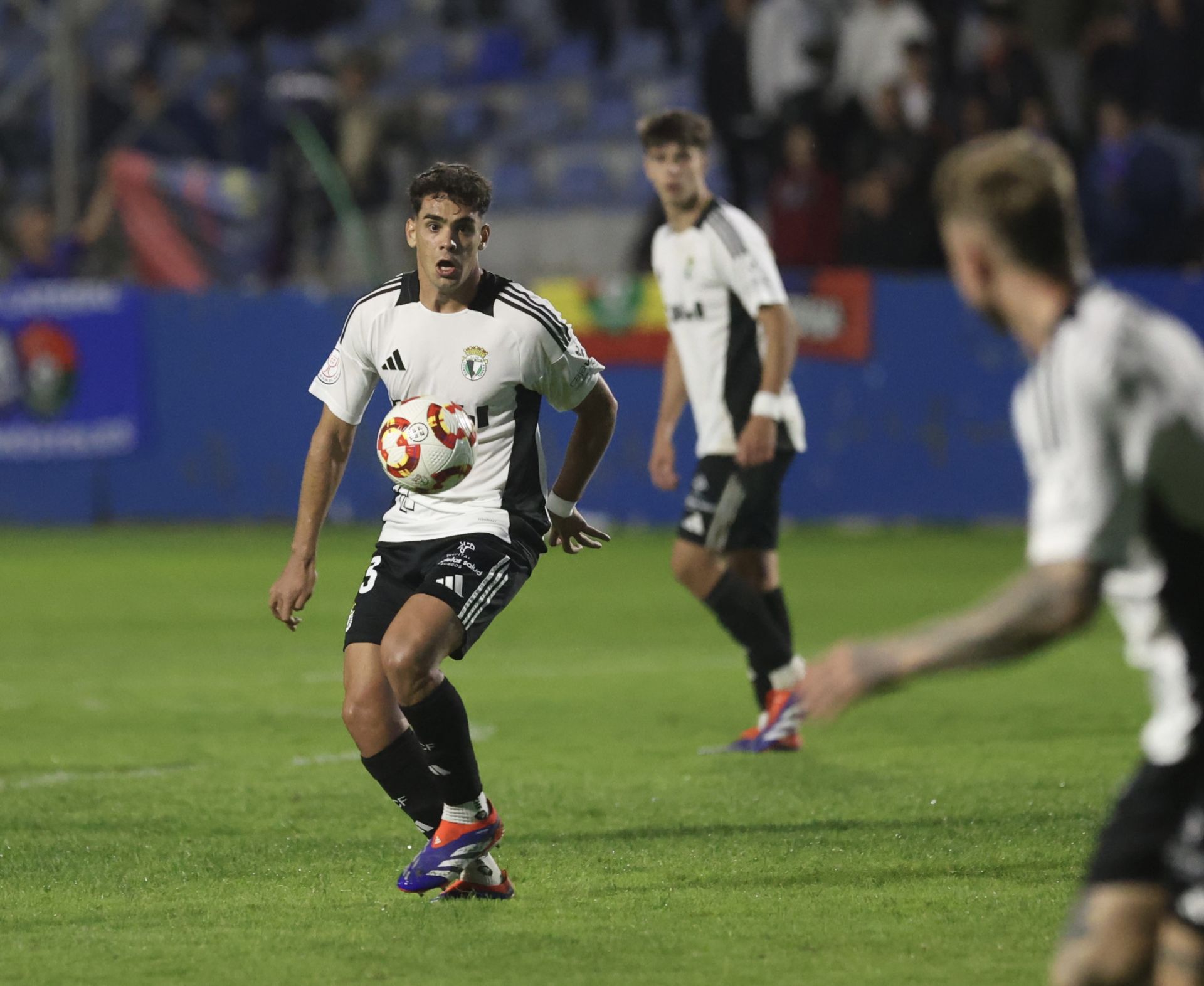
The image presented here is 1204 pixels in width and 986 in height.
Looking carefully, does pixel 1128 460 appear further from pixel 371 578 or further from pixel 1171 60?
pixel 1171 60

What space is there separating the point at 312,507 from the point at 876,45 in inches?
521

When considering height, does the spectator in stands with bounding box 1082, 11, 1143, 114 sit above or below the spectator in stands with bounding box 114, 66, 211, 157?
above

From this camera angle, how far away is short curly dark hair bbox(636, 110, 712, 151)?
7.89 meters

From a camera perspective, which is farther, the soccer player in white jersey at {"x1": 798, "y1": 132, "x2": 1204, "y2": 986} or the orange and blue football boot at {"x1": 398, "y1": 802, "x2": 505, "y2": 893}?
the orange and blue football boot at {"x1": 398, "y1": 802, "x2": 505, "y2": 893}

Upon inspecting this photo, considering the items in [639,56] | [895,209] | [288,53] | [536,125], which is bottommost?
[895,209]

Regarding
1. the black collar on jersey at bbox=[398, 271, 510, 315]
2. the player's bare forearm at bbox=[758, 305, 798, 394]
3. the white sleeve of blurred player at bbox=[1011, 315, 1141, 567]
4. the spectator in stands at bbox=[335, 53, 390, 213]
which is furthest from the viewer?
the spectator in stands at bbox=[335, 53, 390, 213]

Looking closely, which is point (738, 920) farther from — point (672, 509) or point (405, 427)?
point (672, 509)

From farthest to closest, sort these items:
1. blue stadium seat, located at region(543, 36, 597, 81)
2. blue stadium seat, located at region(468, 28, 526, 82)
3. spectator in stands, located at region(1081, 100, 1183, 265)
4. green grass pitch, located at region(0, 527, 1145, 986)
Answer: blue stadium seat, located at region(468, 28, 526, 82) < blue stadium seat, located at region(543, 36, 597, 81) < spectator in stands, located at region(1081, 100, 1183, 265) < green grass pitch, located at region(0, 527, 1145, 986)

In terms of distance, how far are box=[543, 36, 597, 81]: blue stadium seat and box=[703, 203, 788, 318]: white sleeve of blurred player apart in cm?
1415

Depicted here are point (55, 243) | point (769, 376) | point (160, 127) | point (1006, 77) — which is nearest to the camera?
point (769, 376)

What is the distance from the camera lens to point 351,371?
5730 mm

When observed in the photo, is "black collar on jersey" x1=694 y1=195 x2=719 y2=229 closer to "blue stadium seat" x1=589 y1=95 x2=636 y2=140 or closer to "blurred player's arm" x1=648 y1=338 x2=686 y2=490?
"blurred player's arm" x1=648 y1=338 x2=686 y2=490

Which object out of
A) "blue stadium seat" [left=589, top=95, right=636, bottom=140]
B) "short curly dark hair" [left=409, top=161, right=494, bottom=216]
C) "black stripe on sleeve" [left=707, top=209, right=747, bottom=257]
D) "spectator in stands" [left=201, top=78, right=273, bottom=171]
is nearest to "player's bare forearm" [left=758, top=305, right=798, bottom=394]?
"black stripe on sleeve" [left=707, top=209, right=747, bottom=257]

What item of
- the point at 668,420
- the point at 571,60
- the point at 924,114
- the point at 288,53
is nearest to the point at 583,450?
the point at 668,420
